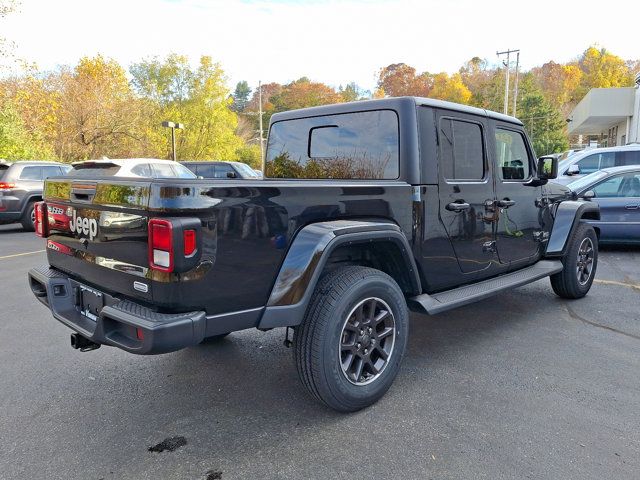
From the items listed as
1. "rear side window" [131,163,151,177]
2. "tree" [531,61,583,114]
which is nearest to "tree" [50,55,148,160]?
"rear side window" [131,163,151,177]

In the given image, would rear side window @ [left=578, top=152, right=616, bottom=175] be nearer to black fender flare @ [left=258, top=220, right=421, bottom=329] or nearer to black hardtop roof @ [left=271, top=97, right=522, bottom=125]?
black hardtop roof @ [left=271, top=97, right=522, bottom=125]

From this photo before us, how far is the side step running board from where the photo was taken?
3.39 m

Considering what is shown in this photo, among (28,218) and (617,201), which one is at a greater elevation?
(617,201)

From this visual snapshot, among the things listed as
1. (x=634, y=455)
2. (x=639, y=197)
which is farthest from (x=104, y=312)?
(x=639, y=197)

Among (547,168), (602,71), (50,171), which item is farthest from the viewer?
(602,71)

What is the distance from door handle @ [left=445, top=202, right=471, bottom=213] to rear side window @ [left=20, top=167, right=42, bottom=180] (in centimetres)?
1129

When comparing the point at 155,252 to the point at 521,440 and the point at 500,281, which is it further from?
the point at 500,281

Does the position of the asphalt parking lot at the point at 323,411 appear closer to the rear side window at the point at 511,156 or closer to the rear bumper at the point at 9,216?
the rear side window at the point at 511,156

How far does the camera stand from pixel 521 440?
2656 mm

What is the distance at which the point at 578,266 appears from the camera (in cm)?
539

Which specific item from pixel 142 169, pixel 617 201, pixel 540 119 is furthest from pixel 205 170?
pixel 540 119

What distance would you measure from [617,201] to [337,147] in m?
6.33

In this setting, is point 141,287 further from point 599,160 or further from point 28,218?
point 599,160

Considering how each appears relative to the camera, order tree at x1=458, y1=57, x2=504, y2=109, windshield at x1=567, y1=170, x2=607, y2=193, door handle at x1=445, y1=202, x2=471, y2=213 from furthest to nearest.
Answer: tree at x1=458, y1=57, x2=504, y2=109
windshield at x1=567, y1=170, x2=607, y2=193
door handle at x1=445, y1=202, x2=471, y2=213
